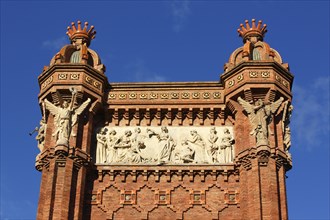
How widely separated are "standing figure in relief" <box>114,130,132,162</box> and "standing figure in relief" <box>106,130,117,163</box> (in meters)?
0.11

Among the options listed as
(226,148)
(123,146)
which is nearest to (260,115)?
(226,148)

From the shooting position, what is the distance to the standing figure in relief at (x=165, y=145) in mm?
24688

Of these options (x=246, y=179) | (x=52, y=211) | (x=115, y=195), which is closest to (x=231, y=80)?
(x=246, y=179)

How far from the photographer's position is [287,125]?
984 inches

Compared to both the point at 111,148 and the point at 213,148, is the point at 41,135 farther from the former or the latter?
the point at 213,148

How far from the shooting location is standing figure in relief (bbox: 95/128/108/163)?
2483 cm

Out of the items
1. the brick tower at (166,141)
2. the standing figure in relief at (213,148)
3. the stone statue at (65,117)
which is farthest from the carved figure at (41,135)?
the standing figure in relief at (213,148)

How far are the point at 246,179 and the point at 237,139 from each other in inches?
66.9

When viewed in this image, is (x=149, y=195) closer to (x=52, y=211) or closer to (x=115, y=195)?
(x=115, y=195)

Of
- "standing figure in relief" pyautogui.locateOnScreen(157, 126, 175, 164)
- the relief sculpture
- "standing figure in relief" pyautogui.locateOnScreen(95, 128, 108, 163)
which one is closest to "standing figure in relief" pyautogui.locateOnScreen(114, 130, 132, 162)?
the relief sculpture

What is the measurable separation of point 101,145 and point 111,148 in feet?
1.19

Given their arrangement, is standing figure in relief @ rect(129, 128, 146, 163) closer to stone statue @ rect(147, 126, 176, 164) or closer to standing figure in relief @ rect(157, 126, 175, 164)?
stone statue @ rect(147, 126, 176, 164)

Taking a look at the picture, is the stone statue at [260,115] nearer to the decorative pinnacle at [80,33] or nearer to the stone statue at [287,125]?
the stone statue at [287,125]

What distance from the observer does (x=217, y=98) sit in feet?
84.3
